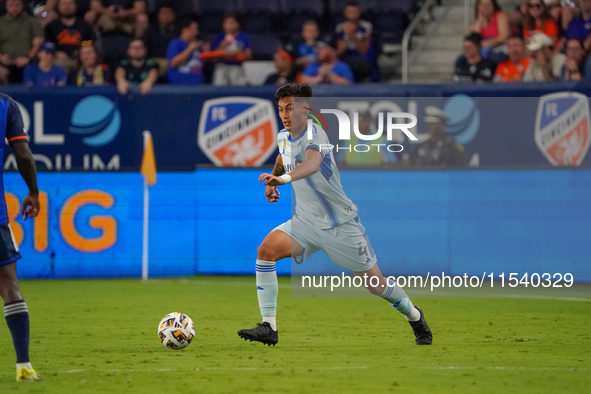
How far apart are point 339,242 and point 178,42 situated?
382 inches

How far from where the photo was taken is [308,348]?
812 cm

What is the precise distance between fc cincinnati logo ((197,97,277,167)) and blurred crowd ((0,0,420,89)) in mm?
704

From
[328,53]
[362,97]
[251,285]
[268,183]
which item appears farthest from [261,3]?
[268,183]

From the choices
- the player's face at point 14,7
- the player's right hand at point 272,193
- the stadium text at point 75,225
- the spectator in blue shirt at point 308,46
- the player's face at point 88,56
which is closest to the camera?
the player's right hand at point 272,193

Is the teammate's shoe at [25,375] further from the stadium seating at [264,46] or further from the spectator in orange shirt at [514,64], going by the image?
the stadium seating at [264,46]

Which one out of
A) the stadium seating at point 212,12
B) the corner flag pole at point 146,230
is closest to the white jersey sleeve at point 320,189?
the corner flag pole at point 146,230

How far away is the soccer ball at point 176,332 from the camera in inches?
314

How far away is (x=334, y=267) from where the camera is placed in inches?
572

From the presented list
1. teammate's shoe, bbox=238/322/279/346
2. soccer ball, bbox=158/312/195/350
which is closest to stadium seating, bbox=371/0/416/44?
teammate's shoe, bbox=238/322/279/346

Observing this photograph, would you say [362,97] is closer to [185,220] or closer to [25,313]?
[185,220]

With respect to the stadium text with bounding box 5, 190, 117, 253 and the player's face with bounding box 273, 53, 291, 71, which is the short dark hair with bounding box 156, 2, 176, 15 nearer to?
the player's face with bounding box 273, 53, 291, 71

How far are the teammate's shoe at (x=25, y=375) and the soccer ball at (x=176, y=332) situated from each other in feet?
5.62

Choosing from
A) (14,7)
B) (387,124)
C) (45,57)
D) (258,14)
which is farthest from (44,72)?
(387,124)

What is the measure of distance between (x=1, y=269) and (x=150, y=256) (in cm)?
894
